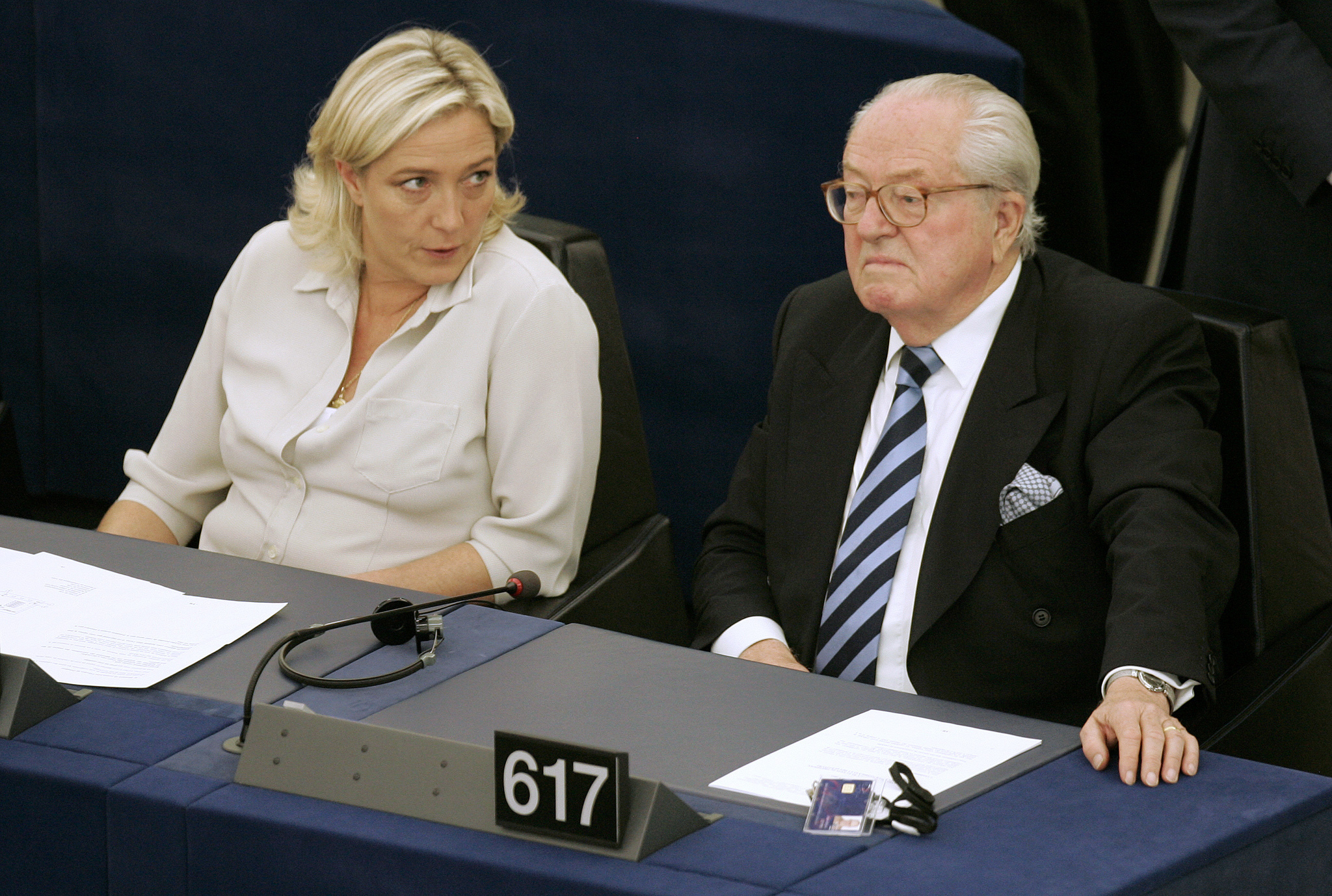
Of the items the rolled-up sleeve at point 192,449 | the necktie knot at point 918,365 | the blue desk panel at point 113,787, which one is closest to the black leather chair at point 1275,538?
the necktie knot at point 918,365

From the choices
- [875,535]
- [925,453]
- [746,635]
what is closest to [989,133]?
[925,453]

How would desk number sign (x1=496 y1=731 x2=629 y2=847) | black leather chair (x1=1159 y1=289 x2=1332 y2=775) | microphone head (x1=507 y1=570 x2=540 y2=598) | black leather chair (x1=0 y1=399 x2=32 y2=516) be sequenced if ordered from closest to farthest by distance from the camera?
desk number sign (x1=496 y1=731 x2=629 y2=847), microphone head (x1=507 y1=570 x2=540 y2=598), black leather chair (x1=1159 y1=289 x2=1332 y2=775), black leather chair (x1=0 y1=399 x2=32 y2=516)

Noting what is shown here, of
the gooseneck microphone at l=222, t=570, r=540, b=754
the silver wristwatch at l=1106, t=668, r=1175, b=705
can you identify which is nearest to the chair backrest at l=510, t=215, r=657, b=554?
the gooseneck microphone at l=222, t=570, r=540, b=754

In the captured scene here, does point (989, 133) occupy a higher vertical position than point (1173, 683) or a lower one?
higher

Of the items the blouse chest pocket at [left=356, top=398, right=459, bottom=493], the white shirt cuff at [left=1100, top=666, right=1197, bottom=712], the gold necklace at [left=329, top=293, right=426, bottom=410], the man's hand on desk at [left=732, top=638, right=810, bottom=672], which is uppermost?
the gold necklace at [left=329, top=293, right=426, bottom=410]

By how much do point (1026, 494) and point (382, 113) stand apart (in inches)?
41.2

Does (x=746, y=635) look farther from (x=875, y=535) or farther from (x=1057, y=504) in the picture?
(x=1057, y=504)

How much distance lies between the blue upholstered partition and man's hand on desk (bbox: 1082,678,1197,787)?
163cm

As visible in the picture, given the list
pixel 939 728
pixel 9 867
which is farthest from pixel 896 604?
pixel 9 867

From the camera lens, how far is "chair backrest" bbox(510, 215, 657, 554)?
2.56 m

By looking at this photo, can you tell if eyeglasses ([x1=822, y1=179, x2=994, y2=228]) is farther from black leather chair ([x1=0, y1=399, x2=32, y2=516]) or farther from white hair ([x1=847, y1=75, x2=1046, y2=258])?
black leather chair ([x1=0, y1=399, x2=32, y2=516])

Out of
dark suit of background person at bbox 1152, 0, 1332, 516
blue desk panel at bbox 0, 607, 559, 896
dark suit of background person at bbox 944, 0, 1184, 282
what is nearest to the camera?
blue desk panel at bbox 0, 607, 559, 896

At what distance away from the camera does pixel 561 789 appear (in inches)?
53.6

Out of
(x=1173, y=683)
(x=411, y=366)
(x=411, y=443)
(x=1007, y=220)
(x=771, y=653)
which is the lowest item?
(x=771, y=653)
